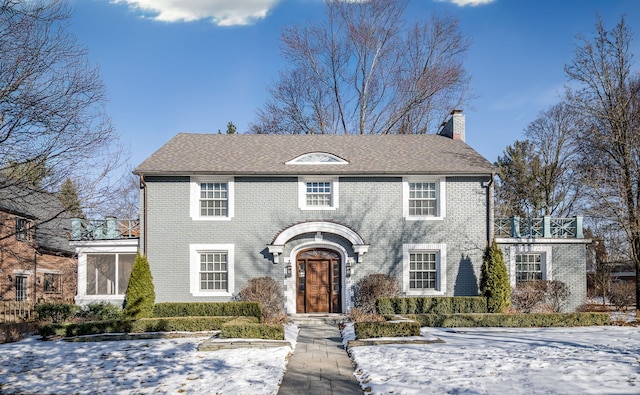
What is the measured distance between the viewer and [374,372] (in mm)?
9445

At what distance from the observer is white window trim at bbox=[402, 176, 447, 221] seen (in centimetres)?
1917

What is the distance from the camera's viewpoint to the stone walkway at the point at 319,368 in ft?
28.5

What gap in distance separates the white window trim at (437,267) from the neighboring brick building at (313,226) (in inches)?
1.5

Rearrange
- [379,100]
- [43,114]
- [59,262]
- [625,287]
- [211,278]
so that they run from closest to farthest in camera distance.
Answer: [43,114], [211,278], [625,287], [59,262], [379,100]

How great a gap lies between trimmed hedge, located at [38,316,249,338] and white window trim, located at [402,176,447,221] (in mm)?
7334

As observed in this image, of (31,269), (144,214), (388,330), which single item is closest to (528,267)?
(388,330)

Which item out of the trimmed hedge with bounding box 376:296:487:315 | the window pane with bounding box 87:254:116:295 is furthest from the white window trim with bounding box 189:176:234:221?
the trimmed hedge with bounding box 376:296:487:315

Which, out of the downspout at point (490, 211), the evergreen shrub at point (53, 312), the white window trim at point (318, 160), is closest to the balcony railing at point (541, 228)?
the downspout at point (490, 211)

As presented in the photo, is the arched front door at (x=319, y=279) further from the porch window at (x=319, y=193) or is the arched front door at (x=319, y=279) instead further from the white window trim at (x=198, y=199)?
the white window trim at (x=198, y=199)

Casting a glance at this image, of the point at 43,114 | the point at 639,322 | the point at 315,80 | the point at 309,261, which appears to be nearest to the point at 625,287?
the point at 639,322

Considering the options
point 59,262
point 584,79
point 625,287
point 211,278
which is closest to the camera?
point 211,278

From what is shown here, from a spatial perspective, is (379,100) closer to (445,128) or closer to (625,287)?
(445,128)

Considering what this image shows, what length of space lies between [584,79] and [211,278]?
17.0 metres

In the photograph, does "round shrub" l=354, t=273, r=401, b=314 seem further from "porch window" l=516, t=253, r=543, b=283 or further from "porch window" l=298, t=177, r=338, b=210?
"porch window" l=516, t=253, r=543, b=283
